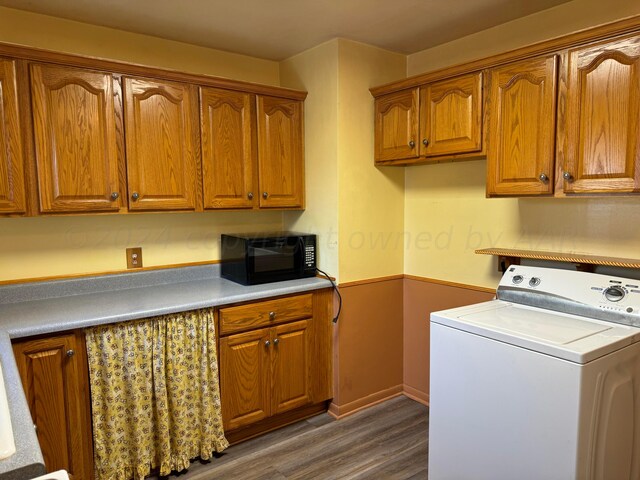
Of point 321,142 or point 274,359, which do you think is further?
point 321,142

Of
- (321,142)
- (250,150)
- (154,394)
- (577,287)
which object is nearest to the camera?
(577,287)

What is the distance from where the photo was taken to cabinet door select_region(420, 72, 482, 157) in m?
2.28

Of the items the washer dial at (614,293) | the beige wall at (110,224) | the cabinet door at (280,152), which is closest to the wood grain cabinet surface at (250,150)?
the cabinet door at (280,152)

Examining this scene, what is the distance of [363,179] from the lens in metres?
2.84

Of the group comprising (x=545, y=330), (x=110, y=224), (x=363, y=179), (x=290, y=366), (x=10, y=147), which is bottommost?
(x=290, y=366)

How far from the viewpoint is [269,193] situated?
2797 mm

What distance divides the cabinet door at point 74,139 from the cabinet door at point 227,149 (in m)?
0.49

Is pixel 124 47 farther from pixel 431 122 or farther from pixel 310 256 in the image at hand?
pixel 431 122

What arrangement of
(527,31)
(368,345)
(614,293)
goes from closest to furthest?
1. (614,293)
2. (527,31)
3. (368,345)

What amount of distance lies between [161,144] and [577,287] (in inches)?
85.2

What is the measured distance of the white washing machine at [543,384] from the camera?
1.54 meters

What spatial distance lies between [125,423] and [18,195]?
1.17 m

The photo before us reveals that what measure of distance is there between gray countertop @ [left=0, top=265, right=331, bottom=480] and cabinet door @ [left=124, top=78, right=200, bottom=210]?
0.48 m

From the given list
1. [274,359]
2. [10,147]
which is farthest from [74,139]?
[274,359]
